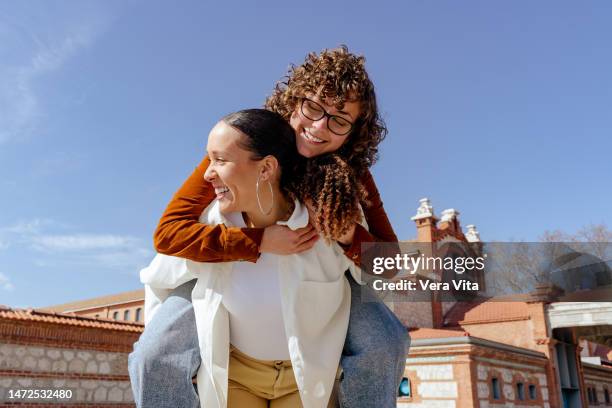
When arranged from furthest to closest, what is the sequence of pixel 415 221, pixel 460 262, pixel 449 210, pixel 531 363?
pixel 449 210
pixel 415 221
pixel 531 363
pixel 460 262

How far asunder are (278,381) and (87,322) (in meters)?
12.0

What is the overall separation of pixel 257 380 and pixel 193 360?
0.26 m

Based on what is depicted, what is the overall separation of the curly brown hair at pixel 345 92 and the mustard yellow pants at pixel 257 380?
2.53ft

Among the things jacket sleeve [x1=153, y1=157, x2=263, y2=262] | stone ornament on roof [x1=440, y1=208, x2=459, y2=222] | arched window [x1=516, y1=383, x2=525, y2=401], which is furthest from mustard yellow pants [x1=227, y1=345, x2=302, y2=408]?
stone ornament on roof [x1=440, y1=208, x2=459, y2=222]

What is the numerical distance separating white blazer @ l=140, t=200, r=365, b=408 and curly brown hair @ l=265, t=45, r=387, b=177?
35 cm

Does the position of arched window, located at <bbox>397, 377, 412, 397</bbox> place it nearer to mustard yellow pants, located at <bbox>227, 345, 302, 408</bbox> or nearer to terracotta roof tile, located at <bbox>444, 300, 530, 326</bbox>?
terracotta roof tile, located at <bbox>444, 300, 530, 326</bbox>

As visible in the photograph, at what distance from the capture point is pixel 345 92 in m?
1.96

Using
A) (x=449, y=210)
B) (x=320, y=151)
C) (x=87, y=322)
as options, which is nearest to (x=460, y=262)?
(x=320, y=151)

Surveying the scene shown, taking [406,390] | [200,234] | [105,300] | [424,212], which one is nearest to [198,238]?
[200,234]

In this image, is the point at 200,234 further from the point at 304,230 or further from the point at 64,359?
the point at 64,359

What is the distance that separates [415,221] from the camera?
26.8m

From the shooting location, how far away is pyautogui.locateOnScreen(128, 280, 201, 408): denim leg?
1.76 meters

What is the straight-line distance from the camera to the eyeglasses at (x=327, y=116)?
196cm

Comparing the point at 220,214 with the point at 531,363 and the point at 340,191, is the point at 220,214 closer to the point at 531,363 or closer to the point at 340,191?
the point at 340,191
